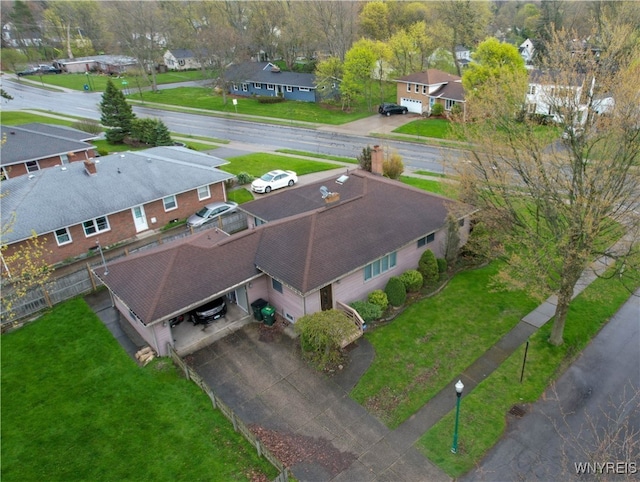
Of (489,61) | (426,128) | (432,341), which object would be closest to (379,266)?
(432,341)

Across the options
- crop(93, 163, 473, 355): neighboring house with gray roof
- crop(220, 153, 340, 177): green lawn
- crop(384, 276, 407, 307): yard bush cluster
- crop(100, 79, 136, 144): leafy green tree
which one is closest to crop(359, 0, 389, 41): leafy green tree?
crop(220, 153, 340, 177): green lawn

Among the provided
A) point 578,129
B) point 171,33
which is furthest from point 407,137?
point 171,33

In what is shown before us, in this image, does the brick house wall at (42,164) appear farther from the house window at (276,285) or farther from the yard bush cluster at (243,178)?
the house window at (276,285)

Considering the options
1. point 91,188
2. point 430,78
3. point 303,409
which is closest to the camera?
point 303,409

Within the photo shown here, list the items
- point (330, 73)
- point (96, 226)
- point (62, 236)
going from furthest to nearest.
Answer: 1. point (330, 73)
2. point (96, 226)
3. point (62, 236)

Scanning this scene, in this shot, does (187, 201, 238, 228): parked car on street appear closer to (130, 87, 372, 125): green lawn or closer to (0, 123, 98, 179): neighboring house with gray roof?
(0, 123, 98, 179): neighboring house with gray roof

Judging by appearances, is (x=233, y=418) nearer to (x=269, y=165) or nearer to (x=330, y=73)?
(x=269, y=165)

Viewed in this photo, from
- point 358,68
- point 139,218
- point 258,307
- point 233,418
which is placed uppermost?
point 358,68
